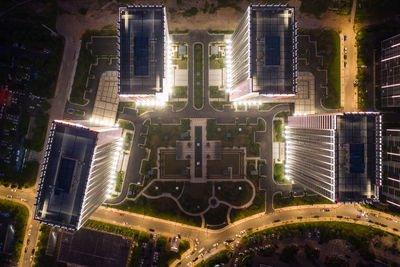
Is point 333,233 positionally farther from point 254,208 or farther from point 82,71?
point 82,71

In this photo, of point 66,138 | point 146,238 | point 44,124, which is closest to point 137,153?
point 66,138

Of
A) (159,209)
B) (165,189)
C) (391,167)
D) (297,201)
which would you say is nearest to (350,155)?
(297,201)

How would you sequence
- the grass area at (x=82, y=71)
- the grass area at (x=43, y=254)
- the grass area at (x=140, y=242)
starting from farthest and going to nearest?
the grass area at (x=82, y=71) < the grass area at (x=43, y=254) < the grass area at (x=140, y=242)

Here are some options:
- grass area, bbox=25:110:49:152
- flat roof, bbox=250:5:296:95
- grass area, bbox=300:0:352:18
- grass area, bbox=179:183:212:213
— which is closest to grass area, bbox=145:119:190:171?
grass area, bbox=179:183:212:213

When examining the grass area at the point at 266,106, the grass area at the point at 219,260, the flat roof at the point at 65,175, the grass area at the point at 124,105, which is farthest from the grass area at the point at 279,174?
the flat roof at the point at 65,175

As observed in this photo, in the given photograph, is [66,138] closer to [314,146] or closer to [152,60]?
[152,60]

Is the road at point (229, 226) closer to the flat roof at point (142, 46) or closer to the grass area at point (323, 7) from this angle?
the flat roof at point (142, 46)

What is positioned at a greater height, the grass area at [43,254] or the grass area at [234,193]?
the grass area at [234,193]
